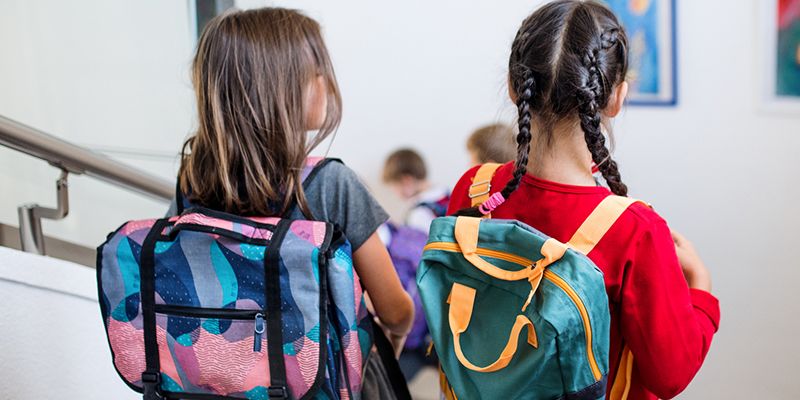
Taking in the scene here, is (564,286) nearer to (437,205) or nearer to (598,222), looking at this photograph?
(598,222)

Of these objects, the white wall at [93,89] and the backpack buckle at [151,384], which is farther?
the white wall at [93,89]

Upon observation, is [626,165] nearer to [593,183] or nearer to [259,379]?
[593,183]

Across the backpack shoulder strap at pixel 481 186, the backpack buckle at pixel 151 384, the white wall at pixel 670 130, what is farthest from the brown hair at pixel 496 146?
the backpack buckle at pixel 151 384

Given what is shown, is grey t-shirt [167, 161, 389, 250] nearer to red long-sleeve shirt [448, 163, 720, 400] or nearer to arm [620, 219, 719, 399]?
red long-sleeve shirt [448, 163, 720, 400]

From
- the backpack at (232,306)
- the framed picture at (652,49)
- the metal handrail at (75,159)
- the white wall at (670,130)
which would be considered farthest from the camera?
the framed picture at (652,49)

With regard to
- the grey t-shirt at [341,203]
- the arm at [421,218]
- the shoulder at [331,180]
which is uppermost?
the shoulder at [331,180]

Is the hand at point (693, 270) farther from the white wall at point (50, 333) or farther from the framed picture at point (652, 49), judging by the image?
the framed picture at point (652, 49)

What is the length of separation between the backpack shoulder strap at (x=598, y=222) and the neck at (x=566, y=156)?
0.28ft

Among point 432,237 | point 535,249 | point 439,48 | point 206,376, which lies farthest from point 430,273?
point 439,48

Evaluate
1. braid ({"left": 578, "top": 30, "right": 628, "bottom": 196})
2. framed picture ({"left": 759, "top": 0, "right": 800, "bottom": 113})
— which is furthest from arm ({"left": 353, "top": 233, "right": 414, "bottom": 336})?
framed picture ({"left": 759, "top": 0, "right": 800, "bottom": 113})

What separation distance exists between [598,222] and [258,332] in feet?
1.90

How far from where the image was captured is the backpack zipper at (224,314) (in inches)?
48.1

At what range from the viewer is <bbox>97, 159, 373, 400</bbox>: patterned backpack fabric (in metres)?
1.21

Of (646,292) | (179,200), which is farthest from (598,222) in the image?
(179,200)
